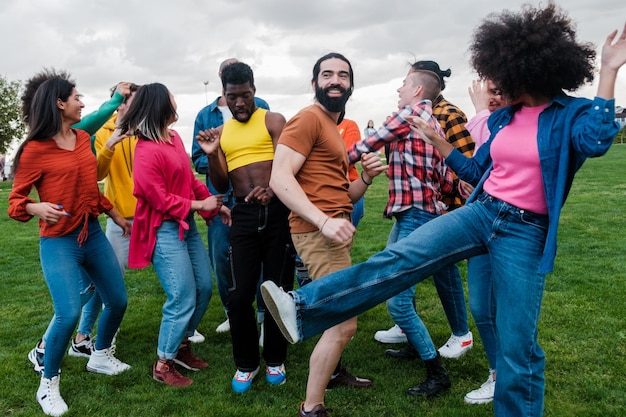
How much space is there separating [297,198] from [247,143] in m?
1.39

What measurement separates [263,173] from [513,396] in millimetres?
2543

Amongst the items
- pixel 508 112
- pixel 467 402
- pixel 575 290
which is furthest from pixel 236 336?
pixel 575 290

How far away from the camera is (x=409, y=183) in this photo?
4.54 metres

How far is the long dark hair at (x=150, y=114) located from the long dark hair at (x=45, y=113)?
20.1 inches

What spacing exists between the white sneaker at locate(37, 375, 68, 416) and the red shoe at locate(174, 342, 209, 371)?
3.41ft

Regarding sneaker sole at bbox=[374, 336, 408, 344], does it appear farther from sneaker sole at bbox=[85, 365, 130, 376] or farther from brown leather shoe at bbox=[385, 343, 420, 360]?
sneaker sole at bbox=[85, 365, 130, 376]

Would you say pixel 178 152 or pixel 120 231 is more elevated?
pixel 178 152

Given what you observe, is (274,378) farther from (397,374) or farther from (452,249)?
(452,249)

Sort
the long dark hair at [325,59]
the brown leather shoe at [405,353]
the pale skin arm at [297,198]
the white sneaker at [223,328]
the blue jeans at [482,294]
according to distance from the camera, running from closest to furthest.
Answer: the pale skin arm at [297,198], the blue jeans at [482,294], the long dark hair at [325,59], the brown leather shoe at [405,353], the white sneaker at [223,328]

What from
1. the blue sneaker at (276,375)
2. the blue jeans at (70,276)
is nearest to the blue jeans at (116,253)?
the blue jeans at (70,276)

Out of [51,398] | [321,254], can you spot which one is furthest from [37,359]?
[321,254]

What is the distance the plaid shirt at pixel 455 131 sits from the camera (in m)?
4.73

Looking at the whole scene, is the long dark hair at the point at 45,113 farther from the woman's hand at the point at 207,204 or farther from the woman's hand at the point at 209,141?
the woman's hand at the point at 207,204

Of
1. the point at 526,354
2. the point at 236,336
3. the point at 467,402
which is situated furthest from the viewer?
the point at 236,336
